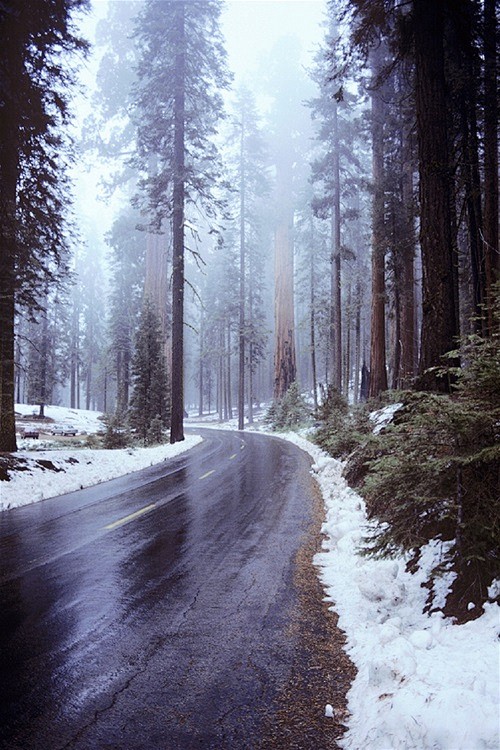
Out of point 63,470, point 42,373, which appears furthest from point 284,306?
point 63,470

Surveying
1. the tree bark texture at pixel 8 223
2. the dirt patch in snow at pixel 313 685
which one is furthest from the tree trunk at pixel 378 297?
the dirt patch in snow at pixel 313 685

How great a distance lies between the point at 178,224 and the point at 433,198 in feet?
51.9

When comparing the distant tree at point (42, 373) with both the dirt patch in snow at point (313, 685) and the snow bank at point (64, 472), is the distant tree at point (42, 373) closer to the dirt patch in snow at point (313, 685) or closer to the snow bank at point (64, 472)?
Answer: the snow bank at point (64, 472)

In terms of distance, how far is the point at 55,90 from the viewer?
1198cm

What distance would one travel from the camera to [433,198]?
303 inches

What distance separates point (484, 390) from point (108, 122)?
39.6 meters

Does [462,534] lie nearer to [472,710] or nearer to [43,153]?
[472,710]

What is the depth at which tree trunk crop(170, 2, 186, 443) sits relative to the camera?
20797mm

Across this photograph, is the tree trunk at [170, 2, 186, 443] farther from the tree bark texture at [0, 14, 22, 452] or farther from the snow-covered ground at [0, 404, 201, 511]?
the tree bark texture at [0, 14, 22, 452]

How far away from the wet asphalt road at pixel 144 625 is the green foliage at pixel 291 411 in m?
24.9

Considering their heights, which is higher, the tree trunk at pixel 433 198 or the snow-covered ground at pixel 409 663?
the tree trunk at pixel 433 198

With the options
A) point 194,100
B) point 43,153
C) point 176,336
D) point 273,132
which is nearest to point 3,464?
point 43,153

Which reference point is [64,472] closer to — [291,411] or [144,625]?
[144,625]

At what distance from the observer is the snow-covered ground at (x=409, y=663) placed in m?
2.03
